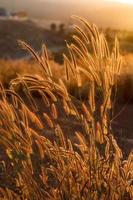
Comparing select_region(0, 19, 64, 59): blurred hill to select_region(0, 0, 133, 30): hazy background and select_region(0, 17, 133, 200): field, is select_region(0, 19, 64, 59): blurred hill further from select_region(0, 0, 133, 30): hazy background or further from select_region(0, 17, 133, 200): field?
select_region(0, 0, 133, 30): hazy background

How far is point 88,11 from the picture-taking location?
4710 inches

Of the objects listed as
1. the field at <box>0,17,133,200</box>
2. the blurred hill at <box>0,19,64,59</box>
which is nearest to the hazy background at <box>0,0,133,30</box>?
the blurred hill at <box>0,19,64,59</box>

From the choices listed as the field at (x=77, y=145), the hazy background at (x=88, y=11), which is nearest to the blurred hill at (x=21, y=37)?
the field at (x=77, y=145)

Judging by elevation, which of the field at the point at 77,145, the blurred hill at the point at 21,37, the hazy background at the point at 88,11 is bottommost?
the hazy background at the point at 88,11

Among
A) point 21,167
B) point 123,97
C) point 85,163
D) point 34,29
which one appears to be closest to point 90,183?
point 85,163

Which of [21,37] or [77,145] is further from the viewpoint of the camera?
[21,37]

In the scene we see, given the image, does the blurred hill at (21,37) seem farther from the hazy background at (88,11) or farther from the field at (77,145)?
the hazy background at (88,11)

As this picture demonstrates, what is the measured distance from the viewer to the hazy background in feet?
336

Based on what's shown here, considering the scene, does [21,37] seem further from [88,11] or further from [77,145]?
[88,11]

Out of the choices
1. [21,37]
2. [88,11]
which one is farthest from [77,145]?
[88,11]

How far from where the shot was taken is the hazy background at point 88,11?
103 meters

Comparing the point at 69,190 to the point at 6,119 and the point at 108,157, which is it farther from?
the point at 6,119

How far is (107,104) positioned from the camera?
515cm

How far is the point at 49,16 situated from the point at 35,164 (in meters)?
119
